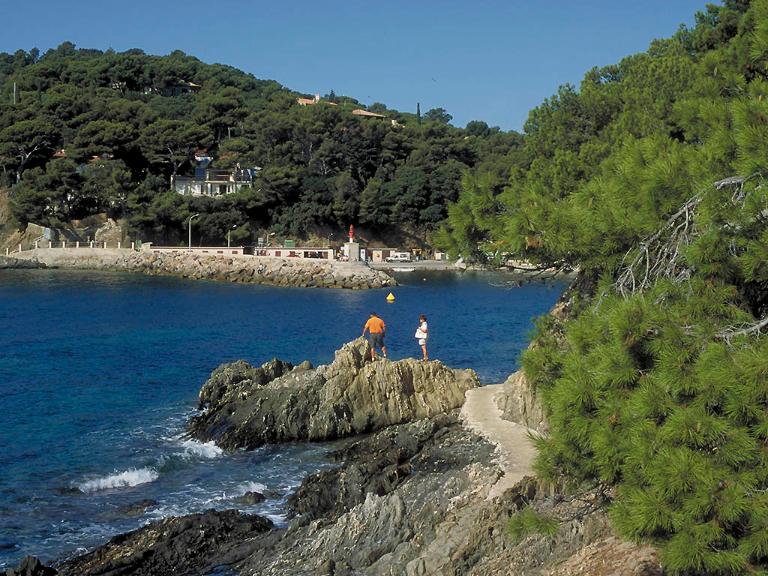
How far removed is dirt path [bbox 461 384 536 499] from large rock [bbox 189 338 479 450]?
127 cm

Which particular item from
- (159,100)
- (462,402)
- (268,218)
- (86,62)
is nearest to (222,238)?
(268,218)

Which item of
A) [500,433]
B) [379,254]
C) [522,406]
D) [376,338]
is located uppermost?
[379,254]

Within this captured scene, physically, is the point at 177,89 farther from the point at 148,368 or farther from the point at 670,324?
the point at 670,324

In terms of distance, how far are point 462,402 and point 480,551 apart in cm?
985

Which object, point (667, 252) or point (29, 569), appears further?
point (29, 569)

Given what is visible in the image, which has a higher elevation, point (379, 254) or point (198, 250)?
point (198, 250)

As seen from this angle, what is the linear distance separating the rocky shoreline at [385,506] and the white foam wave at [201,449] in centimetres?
25

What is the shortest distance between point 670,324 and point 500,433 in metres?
8.88

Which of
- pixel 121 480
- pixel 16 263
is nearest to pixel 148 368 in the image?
pixel 121 480

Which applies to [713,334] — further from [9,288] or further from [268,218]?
[268,218]

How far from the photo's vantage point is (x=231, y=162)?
92.3 metres

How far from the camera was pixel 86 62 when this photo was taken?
404ft

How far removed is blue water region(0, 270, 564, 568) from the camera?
1620 cm

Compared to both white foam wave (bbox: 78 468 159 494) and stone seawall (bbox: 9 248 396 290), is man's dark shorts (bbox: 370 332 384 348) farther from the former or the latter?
stone seawall (bbox: 9 248 396 290)
